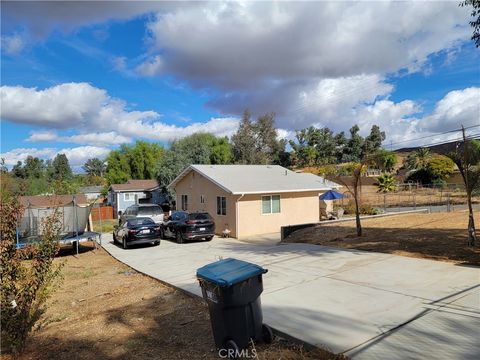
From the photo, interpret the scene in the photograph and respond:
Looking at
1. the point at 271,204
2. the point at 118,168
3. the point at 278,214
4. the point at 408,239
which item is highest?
the point at 118,168

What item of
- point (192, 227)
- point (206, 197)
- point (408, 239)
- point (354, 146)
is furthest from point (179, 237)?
point (354, 146)

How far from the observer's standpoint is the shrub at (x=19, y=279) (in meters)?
5.19

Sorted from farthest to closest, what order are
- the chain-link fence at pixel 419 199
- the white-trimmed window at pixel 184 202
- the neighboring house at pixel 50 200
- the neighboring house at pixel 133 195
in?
1. the neighboring house at pixel 133 195
2. the chain-link fence at pixel 419 199
3. the white-trimmed window at pixel 184 202
4. the neighboring house at pixel 50 200

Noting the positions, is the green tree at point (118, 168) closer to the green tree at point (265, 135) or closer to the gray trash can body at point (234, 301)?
the green tree at point (265, 135)

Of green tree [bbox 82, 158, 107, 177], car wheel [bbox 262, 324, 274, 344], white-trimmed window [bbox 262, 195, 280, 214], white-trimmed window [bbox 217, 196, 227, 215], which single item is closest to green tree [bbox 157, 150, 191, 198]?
white-trimmed window [bbox 217, 196, 227, 215]

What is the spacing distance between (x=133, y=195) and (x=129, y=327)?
4113 centimetres

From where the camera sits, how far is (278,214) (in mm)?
22125

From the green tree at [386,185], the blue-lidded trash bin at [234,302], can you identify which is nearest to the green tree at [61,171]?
the blue-lidded trash bin at [234,302]

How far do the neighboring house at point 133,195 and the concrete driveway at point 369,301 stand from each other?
3492 centimetres

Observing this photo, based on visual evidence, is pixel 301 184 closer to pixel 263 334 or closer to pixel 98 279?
pixel 98 279

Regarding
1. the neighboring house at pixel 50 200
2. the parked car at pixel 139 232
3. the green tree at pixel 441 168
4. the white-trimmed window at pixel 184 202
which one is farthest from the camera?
the green tree at pixel 441 168

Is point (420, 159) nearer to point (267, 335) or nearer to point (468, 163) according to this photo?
point (468, 163)

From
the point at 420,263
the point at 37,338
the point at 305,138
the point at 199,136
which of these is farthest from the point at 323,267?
the point at 305,138

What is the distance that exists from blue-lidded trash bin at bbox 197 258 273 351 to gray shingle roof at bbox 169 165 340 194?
1443cm
